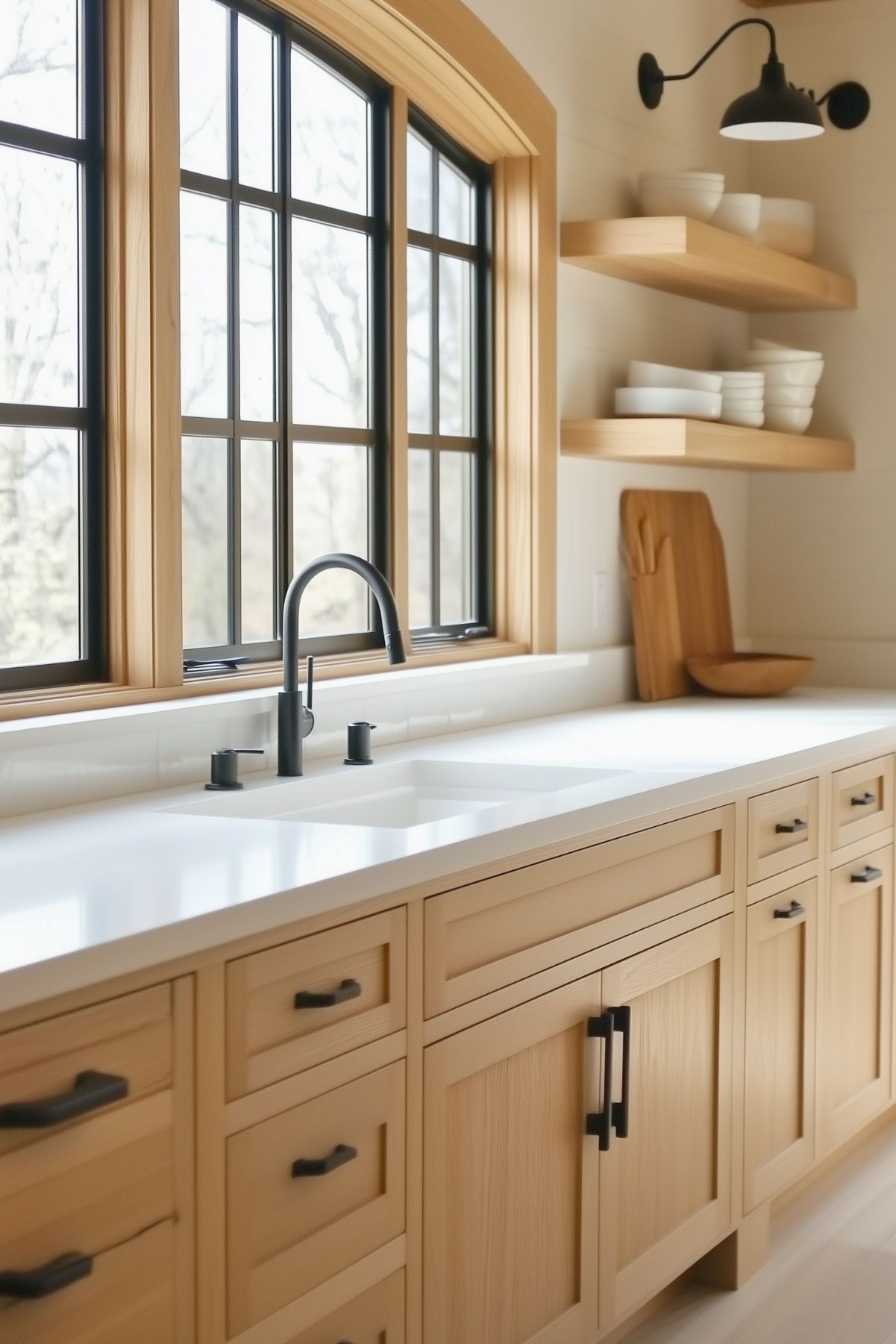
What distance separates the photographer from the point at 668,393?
377cm

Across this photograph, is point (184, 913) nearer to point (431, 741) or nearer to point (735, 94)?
point (431, 741)

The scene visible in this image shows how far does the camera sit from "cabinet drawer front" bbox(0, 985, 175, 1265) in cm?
146

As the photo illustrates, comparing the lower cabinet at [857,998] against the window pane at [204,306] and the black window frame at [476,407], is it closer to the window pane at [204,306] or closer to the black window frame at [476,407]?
the black window frame at [476,407]

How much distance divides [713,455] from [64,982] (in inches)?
104

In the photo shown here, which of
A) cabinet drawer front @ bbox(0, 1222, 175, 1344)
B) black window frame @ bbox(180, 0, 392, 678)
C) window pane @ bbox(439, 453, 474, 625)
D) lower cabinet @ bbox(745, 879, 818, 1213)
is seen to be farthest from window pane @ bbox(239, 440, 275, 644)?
cabinet drawer front @ bbox(0, 1222, 175, 1344)

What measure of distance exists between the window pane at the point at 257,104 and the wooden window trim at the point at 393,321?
78mm

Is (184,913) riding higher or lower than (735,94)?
lower

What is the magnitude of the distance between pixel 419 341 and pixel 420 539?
426 millimetres

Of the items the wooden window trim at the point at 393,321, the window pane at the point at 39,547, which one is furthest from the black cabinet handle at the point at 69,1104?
the window pane at the point at 39,547

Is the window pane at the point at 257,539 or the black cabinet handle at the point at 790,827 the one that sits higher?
the window pane at the point at 257,539

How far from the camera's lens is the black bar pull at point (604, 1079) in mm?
2420

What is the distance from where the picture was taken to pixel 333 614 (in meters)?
3.29

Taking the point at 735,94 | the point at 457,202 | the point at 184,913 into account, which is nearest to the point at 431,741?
the point at 457,202

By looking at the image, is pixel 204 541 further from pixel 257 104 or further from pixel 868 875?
pixel 868 875
